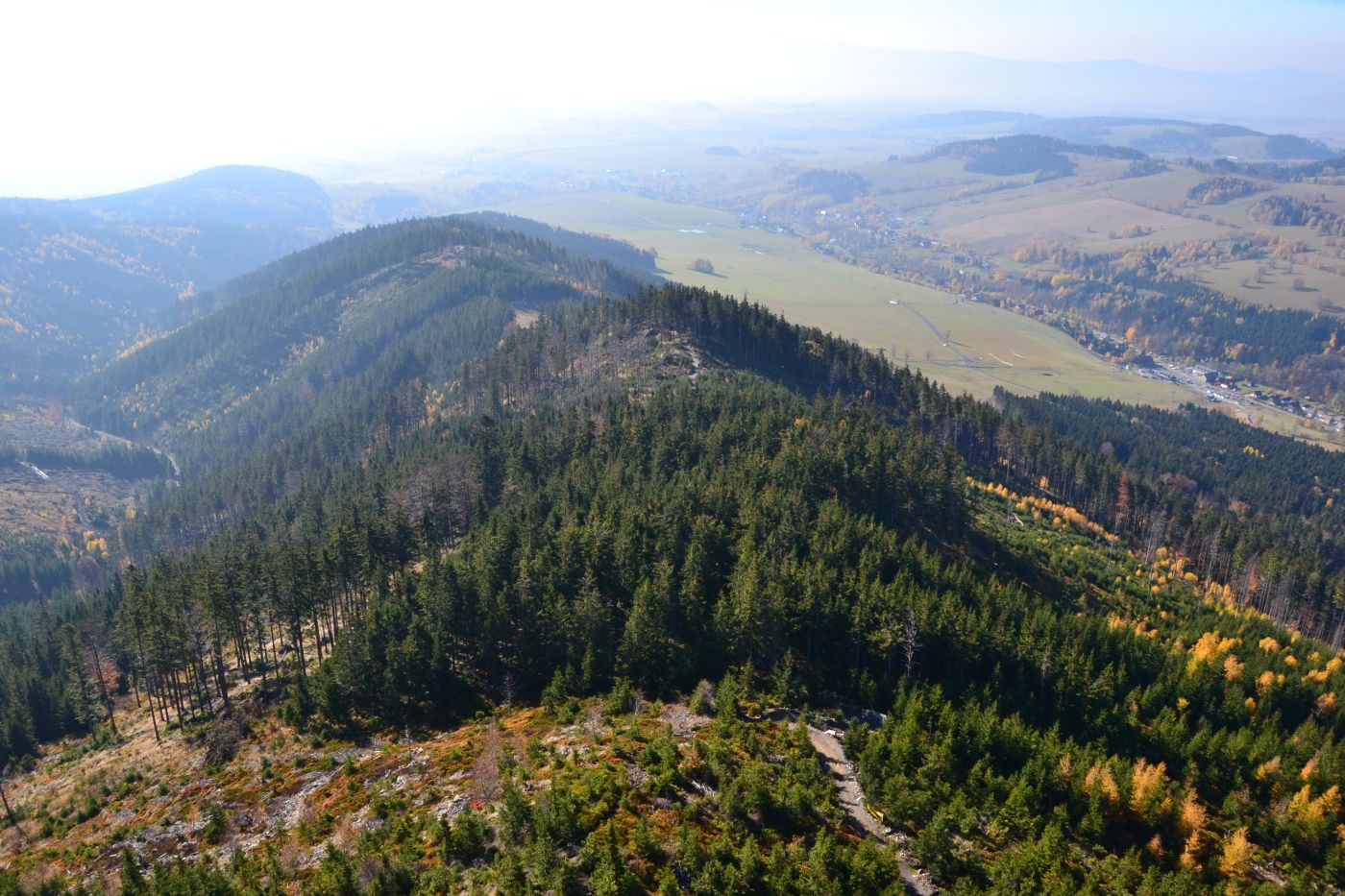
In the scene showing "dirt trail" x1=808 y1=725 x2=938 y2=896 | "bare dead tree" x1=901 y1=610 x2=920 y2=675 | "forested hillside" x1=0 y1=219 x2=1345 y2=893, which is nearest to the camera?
"dirt trail" x1=808 y1=725 x2=938 y2=896

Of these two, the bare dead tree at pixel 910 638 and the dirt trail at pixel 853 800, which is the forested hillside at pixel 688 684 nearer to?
the bare dead tree at pixel 910 638

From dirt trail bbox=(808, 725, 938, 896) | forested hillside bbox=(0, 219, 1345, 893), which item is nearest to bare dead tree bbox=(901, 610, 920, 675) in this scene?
forested hillside bbox=(0, 219, 1345, 893)

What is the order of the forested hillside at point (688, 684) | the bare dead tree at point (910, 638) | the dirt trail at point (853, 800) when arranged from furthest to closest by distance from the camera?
the bare dead tree at point (910, 638)
the forested hillside at point (688, 684)
the dirt trail at point (853, 800)

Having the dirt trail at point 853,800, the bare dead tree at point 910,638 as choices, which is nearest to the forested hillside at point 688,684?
the bare dead tree at point 910,638

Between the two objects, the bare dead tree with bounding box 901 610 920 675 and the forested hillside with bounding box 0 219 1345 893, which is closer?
the forested hillside with bounding box 0 219 1345 893

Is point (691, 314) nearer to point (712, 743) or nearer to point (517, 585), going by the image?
point (517, 585)

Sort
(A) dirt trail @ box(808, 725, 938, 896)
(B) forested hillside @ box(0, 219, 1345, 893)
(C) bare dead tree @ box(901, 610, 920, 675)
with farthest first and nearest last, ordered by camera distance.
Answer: (C) bare dead tree @ box(901, 610, 920, 675) < (B) forested hillside @ box(0, 219, 1345, 893) < (A) dirt trail @ box(808, 725, 938, 896)

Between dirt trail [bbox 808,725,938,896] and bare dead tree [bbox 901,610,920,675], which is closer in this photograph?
dirt trail [bbox 808,725,938,896]

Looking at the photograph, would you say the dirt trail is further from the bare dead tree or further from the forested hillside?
the bare dead tree

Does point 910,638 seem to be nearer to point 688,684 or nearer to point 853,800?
point 688,684
